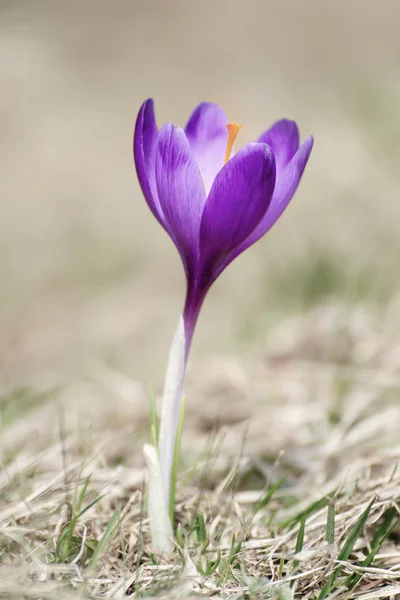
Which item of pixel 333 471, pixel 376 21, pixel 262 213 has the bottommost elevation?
pixel 333 471

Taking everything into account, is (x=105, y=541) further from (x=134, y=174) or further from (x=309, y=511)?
(x=134, y=174)

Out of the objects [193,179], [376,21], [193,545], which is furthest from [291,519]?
[376,21]

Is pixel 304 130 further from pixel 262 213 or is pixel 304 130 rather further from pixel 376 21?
pixel 262 213

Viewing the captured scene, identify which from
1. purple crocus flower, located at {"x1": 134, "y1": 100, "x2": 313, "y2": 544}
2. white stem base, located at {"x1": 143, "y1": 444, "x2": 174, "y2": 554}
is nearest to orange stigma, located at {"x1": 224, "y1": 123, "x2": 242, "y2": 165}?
purple crocus flower, located at {"x1": 134, "y1": 100, "x2": 313, "y2": 544}

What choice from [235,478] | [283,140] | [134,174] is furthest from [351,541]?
[134,174]

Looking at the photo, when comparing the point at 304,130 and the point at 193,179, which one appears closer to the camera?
the point at 193,179

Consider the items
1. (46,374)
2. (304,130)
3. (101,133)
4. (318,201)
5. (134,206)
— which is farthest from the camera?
(101,133)

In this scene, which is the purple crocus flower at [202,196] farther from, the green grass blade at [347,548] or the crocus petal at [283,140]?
the green grass blade at [347,548]
